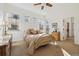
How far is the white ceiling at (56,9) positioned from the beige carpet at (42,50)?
1.58 ft

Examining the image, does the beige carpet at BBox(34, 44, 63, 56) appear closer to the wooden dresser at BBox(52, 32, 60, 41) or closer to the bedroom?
the bedroom

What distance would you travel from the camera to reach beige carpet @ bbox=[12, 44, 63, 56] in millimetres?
1706

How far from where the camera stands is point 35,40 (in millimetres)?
1723

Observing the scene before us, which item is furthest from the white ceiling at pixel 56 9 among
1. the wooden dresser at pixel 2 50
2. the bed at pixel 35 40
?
the wooden dresser at pixel 2 50

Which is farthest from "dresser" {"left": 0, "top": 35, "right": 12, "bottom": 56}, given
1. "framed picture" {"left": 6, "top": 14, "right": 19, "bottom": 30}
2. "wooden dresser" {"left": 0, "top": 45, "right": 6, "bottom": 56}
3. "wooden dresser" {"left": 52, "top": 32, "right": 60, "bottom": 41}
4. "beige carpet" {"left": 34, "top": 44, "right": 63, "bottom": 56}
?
"wooden dresser" {"left": 52, "top": 32, "right": 60, "bottom": 41}

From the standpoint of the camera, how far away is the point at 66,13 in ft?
5.62

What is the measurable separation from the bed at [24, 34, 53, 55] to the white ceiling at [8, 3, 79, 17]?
12.9 inches

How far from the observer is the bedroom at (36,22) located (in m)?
1.69

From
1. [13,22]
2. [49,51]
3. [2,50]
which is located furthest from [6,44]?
[49,51]

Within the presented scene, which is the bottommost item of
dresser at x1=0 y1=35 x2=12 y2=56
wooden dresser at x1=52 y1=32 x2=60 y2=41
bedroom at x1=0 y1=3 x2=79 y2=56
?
dresser at x1=0 y1=35 x2=12 y2=56

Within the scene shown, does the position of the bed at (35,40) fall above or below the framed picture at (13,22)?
below

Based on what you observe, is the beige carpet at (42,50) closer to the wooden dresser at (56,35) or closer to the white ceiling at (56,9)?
the wooden dresser at (56,35)

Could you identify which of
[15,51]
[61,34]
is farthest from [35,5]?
[15,51]

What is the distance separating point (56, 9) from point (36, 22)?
0.35 m
